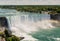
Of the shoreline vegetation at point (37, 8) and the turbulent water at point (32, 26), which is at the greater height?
the shoreline vegetation at point (37, 8)

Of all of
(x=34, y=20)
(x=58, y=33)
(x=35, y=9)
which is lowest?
(x=58, y=33)

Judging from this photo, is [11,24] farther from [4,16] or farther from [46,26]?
[46,26]

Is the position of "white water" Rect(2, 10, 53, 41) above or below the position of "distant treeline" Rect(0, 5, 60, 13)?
below

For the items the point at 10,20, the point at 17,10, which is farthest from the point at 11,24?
the point at 17,10

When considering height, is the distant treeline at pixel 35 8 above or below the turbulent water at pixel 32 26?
above

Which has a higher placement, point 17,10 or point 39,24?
point 17,10
